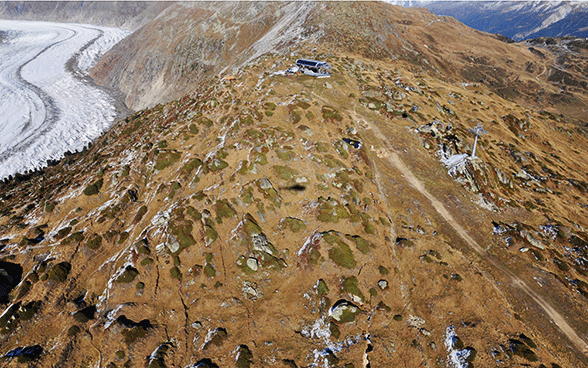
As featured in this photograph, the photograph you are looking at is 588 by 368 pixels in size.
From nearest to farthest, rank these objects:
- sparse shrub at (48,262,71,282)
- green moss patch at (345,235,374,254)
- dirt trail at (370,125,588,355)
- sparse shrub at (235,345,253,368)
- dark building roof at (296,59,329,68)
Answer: sparse shrub at (235,345,253,368)
dirt trail at (370,125,588,355)
sparse shrub at (48,262,71,282)
green moss patch at (345,235,374,254)
dark building roof at (296,59,329,68)

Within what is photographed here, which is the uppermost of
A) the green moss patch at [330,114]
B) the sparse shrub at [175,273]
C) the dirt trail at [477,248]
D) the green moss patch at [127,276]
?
the green moss patch at [330,114]

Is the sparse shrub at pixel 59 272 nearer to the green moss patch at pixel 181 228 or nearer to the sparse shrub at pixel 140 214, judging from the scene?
the sparse shrub at pixel 140 214

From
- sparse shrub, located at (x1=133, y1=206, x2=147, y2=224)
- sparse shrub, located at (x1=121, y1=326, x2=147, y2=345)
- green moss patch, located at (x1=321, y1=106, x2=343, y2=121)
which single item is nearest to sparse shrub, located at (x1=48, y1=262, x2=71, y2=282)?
sparse shrub, located at (x1=133, y1=206, x2=147, y2=224)

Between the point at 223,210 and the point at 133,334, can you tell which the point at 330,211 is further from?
the point at 133,334

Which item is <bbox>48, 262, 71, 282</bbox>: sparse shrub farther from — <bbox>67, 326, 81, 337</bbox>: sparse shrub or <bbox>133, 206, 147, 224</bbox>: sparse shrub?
<bbox>133, 206, 147, 224</bbox>: sparse shrub

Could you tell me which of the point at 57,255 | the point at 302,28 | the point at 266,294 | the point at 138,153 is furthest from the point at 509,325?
the point at 302,28

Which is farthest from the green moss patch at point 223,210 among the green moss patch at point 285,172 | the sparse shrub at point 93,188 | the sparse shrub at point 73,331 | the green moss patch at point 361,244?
the sparse shrub at point 93,188
